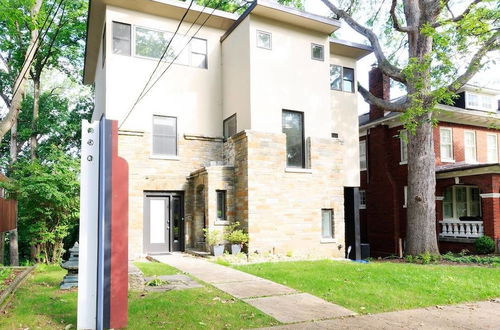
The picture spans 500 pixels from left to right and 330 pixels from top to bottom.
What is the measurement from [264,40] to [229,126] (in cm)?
339

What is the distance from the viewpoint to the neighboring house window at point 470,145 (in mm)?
21406

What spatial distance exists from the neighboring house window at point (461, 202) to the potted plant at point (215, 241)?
13.1 metres

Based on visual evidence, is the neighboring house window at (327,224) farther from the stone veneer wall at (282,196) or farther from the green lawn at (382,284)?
the green lawn at (382,284)

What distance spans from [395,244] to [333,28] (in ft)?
36.5

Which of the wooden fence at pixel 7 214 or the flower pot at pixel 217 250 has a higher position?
the wooden fence at pixel 7 214

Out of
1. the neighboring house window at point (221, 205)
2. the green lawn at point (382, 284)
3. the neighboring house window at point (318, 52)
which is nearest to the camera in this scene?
the green lawn at point (382, 284)

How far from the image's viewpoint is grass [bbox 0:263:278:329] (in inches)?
214

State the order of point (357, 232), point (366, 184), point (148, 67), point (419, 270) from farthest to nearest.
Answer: point (366, 184) → point (357, 232) → point (148, 67) → point (419, 270)

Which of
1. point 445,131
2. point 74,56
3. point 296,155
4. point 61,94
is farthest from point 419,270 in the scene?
point 61,94

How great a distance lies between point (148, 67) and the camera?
14.8m

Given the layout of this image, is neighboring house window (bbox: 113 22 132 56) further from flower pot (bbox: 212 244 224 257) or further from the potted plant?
flower pot (bbox: 212 244 224 257)

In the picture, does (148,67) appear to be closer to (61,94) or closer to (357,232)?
(357,232)

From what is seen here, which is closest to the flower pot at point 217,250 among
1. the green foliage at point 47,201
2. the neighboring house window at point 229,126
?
the neighboring house window at point 229,126

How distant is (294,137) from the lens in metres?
15.0
